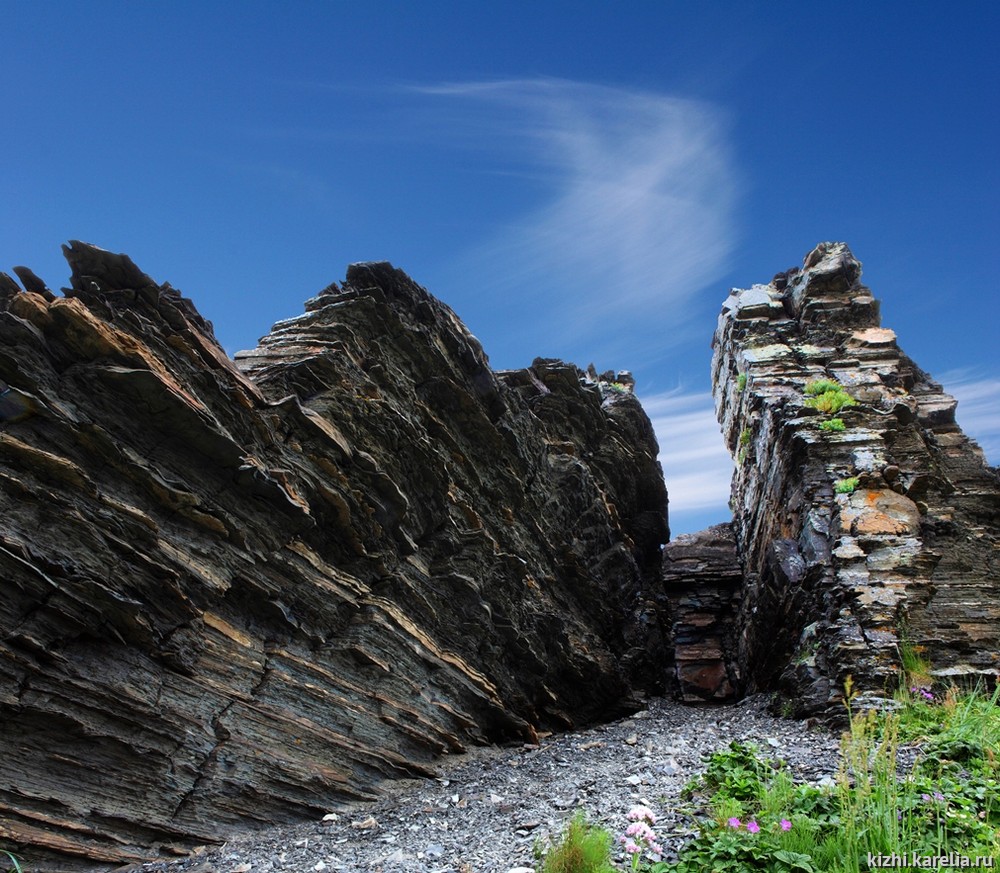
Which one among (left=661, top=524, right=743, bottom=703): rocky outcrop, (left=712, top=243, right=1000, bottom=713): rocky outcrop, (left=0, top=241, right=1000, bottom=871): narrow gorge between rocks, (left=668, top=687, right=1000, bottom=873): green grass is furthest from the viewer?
(left=661, top=524, right=743, bottom=703): rocky outcrop

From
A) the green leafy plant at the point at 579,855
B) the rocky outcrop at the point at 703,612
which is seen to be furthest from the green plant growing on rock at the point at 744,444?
the green leafy plant at the point at 579,855

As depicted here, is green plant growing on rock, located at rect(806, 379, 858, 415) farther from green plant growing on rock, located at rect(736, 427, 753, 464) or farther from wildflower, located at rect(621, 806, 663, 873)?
wildflower, located at rect(621, 806, 663, 873)

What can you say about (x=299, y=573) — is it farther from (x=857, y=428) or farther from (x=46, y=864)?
(x=857, y=428)

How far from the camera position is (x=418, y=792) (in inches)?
476

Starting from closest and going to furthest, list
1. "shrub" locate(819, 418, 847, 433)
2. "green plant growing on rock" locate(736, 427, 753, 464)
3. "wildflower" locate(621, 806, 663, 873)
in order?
"wildflower" locate(621, 806, 663, 873) → "shrub" locate(819, 418, 847, 433) → "green plant growing on rock" locate(736, 427, 753, 464)

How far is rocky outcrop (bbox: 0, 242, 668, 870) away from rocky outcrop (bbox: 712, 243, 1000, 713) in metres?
7.55

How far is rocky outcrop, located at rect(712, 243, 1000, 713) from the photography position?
50.1 feet

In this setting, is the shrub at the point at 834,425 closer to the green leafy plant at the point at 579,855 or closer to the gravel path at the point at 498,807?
the gravel path at the point at 498,807

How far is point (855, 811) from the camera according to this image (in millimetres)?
7031

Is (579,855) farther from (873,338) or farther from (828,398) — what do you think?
(873,338)

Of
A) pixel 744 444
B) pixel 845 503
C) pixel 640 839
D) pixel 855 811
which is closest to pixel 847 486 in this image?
pixel 845 503

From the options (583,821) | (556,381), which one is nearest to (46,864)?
(583,821)

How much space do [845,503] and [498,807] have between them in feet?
43.6

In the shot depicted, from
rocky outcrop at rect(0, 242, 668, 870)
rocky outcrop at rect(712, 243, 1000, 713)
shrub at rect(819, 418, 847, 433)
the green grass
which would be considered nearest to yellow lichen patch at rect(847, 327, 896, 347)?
rocky outcrop at rect(712, 243, 1000, 713)
